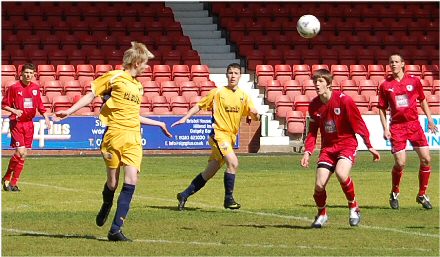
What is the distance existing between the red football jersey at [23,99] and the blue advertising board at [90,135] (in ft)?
33.2

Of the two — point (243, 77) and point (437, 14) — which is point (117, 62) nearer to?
point (243, 77)

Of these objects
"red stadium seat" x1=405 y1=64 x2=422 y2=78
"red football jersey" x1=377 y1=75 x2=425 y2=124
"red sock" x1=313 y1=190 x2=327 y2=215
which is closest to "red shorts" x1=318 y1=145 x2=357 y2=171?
"red sock" x1=313 y1=190 x2=327 y2=215

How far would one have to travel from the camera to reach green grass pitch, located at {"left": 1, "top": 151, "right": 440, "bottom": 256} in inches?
421

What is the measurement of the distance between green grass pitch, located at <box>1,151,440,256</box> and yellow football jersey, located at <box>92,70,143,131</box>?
52.1 inches

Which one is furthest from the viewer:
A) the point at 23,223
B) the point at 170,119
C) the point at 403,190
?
the point at 170,119

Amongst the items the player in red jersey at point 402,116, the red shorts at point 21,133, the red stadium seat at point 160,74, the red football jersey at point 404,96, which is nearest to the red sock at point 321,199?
the player in red jersey at point 402,116

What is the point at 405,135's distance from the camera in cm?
1543

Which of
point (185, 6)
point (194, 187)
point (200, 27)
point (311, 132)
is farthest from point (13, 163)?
point (185, 6)

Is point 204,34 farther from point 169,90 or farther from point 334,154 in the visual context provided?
point 334,154

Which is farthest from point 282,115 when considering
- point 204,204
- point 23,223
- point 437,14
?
point 23,223

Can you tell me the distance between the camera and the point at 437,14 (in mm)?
39625

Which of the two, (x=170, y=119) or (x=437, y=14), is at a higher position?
(x=437, y=14)

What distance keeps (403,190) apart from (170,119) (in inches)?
469

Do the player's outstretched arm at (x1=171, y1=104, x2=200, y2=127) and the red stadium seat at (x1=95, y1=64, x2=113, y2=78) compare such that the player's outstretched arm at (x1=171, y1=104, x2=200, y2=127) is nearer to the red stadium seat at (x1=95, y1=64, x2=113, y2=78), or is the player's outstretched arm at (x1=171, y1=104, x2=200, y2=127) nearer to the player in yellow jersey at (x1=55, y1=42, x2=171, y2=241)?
the player in yellow jersey at (x1=55, y1=42, x2=171, y2=241)
